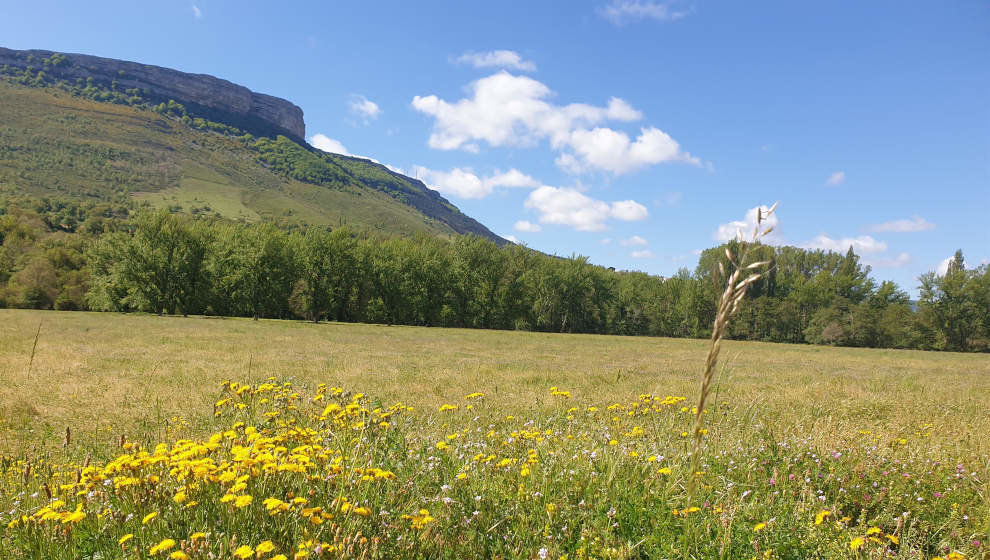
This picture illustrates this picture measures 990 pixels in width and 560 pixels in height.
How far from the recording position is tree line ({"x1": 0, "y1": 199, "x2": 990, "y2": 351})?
58.5 meters

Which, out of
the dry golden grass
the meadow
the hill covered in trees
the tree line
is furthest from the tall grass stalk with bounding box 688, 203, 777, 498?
the tree line

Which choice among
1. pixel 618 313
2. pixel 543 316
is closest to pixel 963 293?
pixel 618 313

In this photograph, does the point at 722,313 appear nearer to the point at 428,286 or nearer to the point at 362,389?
the point at 362,389

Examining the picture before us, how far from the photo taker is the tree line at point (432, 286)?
58469mm

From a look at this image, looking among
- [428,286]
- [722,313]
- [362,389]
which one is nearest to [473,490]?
[722,313]

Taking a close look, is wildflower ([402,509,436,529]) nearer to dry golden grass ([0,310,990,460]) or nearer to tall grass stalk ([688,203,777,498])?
tall grass stalk ([688,203,777,498])

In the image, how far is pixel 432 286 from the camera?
7450 cm

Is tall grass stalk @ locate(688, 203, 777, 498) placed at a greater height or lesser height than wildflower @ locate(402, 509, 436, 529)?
greater

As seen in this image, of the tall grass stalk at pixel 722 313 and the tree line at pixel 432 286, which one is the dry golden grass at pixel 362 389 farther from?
the tree line at pixel 432 286

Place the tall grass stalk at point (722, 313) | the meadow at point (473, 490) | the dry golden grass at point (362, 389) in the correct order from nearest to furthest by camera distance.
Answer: the tall grass stalk at point (722, 313) < the meadow at point (473, 490) < the dry golden grass at point (362, 389)

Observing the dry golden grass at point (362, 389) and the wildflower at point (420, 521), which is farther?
the dry golden grass at point (362, 389)

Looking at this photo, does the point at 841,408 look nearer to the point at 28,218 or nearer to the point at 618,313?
the point at 618,313

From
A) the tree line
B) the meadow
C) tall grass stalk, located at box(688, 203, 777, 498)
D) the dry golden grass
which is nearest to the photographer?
tall grass stalk, located at box(688, 203, 777, 498)

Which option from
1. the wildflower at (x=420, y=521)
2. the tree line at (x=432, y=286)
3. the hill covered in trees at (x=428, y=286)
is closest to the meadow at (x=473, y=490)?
the wildflower at (x=420, y=521)
